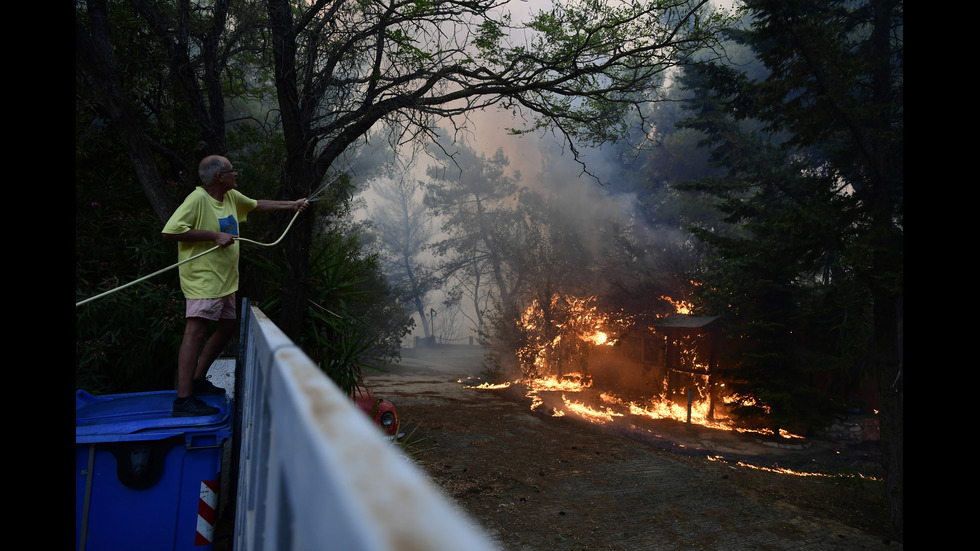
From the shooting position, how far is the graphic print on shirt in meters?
4.60

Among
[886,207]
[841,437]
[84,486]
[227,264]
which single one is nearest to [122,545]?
[84,486]

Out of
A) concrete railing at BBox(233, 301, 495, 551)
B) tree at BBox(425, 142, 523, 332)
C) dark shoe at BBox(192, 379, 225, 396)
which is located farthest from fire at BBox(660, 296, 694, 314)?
concrete railing at BBox(233, 301, 495, 551)

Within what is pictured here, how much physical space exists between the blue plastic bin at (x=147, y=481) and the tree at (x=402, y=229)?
37922mm

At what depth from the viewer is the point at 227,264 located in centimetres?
441

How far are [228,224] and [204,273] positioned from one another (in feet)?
1.70

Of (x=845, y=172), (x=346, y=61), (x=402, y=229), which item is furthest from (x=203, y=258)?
(x=402, y=229)

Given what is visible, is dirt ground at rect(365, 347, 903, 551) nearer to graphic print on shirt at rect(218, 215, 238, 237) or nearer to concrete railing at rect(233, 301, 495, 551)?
graphic print on shirt at rect(218, 215, 238, 237)

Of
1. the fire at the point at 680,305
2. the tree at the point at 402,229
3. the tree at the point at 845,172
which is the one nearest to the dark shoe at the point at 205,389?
the tree at the point at 845,172

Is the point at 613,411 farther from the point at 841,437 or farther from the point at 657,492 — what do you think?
the point at 657,492

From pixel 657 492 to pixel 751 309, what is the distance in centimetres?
861

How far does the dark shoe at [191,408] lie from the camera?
3885 millimetres

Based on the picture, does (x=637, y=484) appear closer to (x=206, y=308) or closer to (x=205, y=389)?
(x=205, y=389)

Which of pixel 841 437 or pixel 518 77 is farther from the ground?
pixel 518 77

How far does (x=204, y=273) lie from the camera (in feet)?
14.1
